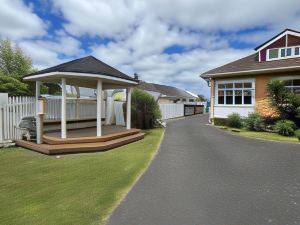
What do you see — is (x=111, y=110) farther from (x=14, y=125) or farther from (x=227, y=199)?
(x=227, y=199)

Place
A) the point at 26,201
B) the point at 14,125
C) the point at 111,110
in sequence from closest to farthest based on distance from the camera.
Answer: the point at 26,201, the point at 14,125, the point at 111,110

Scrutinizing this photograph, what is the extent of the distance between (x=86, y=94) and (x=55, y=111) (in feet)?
29.2

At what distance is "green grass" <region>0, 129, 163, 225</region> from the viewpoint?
388 cm

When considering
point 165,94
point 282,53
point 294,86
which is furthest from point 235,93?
point 165,94

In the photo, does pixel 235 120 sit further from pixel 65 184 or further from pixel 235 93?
pixel 65 184

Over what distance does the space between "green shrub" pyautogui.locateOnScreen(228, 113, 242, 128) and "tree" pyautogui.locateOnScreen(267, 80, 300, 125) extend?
116 inches

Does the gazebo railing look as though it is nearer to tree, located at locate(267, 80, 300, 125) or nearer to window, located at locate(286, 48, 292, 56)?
tree, located at locate(267, 80, 300, 125)

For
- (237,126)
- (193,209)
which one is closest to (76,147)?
(193,209)

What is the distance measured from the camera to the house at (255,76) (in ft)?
52.7

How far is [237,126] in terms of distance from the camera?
17031 mm

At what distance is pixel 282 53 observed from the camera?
17219 mm

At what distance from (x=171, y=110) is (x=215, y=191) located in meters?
20.6

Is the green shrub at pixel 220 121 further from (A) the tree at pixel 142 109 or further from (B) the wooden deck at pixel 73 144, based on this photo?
(B) the wooden deck at pixel 73 144

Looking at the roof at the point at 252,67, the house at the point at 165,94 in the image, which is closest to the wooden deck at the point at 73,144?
the roof at the point at 252,67
